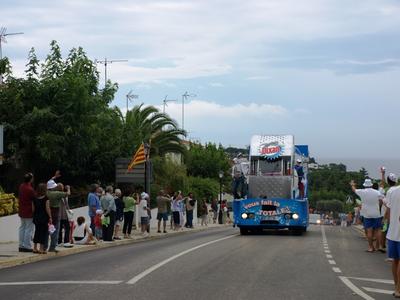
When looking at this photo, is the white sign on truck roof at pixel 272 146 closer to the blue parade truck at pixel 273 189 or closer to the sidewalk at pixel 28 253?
the blue parade truck at pixel 273 189

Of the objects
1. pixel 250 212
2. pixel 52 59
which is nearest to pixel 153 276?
pixel 250 212

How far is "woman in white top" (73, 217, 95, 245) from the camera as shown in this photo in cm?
2016

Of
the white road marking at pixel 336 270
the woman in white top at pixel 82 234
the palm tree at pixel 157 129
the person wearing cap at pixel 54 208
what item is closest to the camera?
the white road marking at pixel 336 270

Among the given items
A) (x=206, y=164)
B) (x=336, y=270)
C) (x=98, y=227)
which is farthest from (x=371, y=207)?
(x=206, y=164)

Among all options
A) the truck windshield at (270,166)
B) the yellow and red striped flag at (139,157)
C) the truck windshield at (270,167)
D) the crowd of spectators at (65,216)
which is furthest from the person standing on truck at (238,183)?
the yellow and red striped flag at (139,157)

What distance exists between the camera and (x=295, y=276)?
12.8m

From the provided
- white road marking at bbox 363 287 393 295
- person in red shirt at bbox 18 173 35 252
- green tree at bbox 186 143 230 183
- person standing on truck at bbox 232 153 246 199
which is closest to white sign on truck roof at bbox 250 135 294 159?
person standing on truck at bbox 232 153 246 199

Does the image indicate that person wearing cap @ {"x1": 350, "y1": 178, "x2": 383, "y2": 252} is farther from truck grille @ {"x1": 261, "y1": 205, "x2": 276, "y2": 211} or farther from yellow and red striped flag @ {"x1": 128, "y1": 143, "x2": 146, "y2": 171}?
yellow and red striped flag @ {"x1": 128, "y1": 143, "x2": 146, "y2": 171}

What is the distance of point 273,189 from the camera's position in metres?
26.3

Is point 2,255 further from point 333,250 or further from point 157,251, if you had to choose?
point 333,250

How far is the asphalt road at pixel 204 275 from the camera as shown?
10664mm

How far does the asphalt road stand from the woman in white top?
4.57ft

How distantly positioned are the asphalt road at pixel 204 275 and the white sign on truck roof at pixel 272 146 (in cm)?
829

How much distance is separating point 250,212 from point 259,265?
11.4 m
